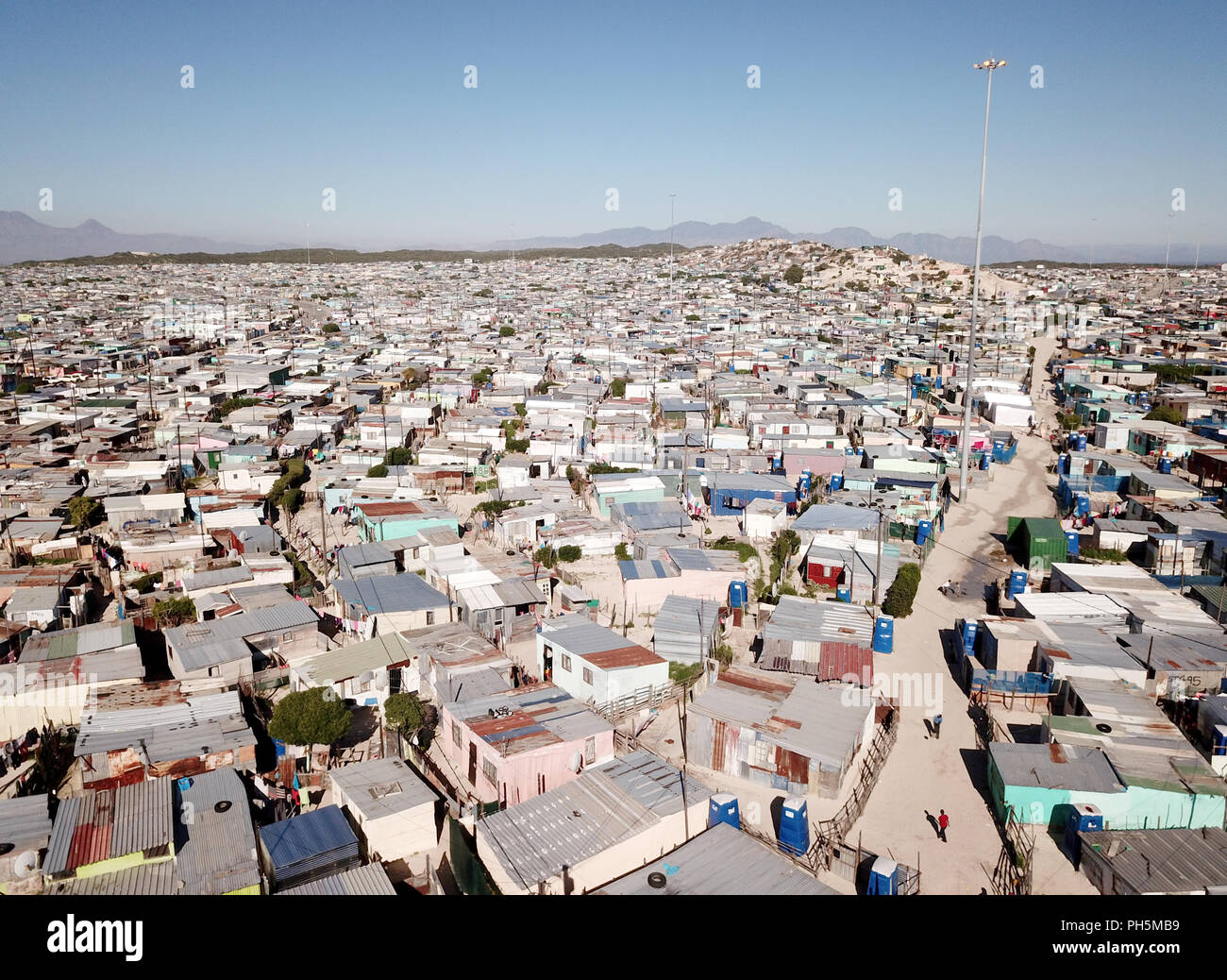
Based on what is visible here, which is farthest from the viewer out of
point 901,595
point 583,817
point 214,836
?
point 901,595

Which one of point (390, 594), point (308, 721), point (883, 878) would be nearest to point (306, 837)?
point (308, 721)

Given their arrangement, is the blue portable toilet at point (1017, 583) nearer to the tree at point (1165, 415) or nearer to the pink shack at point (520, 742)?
the pink shack at point (520, 742)

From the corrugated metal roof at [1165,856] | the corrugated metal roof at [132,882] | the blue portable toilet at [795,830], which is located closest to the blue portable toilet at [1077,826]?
the corrugated metal roof at [1165,856]

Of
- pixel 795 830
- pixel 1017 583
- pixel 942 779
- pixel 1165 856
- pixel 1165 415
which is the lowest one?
pixel 942 779

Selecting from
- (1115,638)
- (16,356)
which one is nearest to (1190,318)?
(1115,638)

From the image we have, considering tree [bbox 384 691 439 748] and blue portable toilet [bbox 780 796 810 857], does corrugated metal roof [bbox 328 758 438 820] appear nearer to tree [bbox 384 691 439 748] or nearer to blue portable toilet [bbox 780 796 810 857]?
tree [bbox 384 691 439 748]

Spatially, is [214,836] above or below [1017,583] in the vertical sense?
below

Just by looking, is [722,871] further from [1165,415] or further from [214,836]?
[1165,415]
